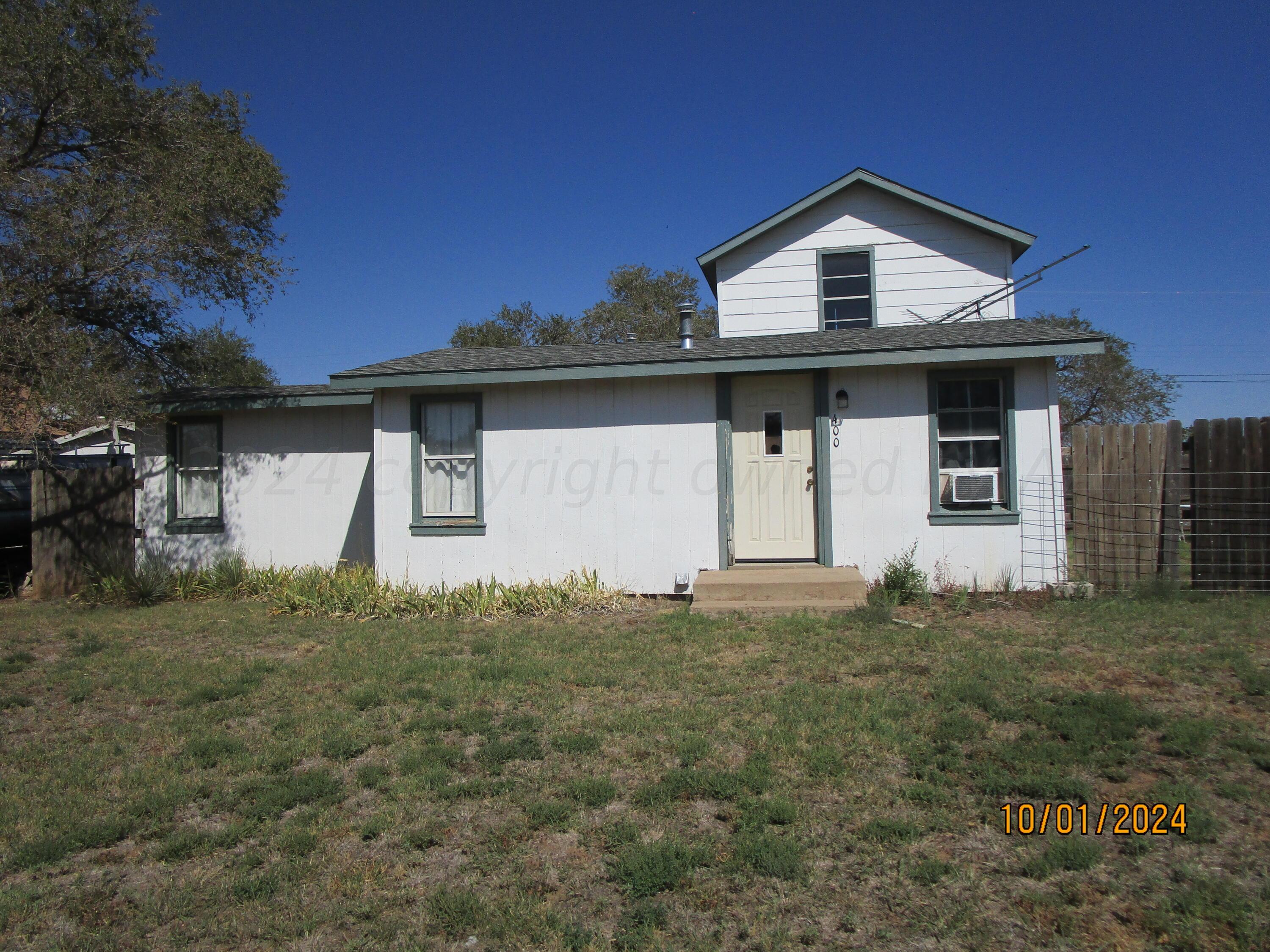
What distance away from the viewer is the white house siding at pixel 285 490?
1170 cm

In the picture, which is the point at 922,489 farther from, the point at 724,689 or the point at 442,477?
the point at 442,477

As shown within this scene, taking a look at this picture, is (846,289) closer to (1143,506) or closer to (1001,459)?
(1001,459)

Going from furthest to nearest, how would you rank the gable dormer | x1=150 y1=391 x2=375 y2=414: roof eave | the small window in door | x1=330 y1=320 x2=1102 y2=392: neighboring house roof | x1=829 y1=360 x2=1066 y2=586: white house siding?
the gable dormer → x1=150 y1=391 x2=375 y2=414: roof eave → the small window in door → x1=829 y1=360 x2=1066 y2=586: white house siding → x1=330 y1=320 x2=1102 y2=392: neighboring house roof

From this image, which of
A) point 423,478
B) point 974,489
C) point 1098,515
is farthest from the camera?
point 423,478

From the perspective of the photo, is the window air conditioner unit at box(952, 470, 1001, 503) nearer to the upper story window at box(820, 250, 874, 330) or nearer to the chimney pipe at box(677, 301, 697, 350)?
the chimney pipe at box(677, 301, 697, 350)

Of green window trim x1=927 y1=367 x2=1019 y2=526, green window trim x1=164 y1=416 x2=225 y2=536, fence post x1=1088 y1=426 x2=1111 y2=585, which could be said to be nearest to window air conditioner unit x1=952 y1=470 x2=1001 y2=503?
green window trim x1=927 y1=367 x2=1019 y2=526

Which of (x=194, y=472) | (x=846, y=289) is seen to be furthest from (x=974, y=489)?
(x=194, y=472)

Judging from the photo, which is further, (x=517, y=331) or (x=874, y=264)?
(x=517, y=331)

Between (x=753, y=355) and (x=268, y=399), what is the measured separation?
681cm

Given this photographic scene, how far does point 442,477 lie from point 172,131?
24.5ft

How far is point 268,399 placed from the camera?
1159 centimetres

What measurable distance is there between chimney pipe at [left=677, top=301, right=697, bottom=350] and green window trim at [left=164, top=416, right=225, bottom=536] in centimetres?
675

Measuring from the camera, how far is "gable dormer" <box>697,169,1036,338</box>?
12.7 m
